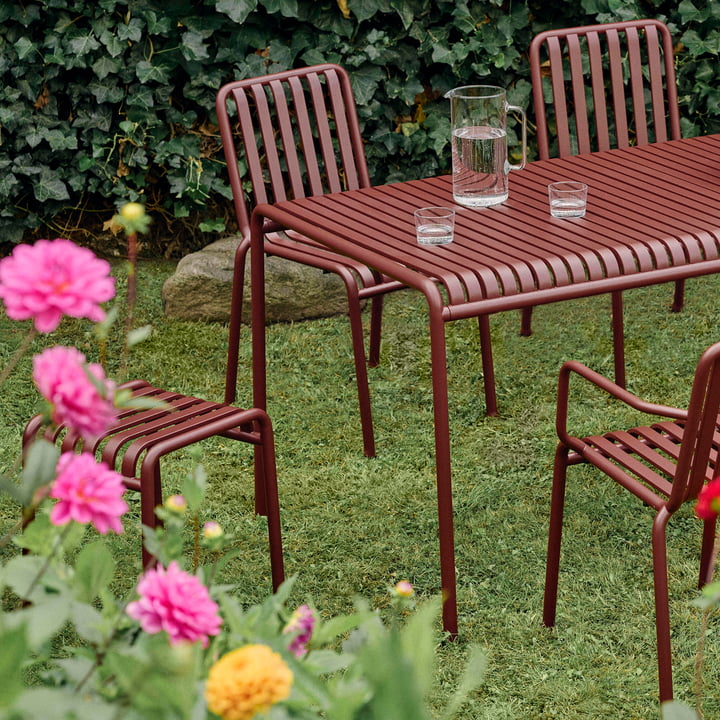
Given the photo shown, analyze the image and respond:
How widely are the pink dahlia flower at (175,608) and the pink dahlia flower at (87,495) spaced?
0.21ft

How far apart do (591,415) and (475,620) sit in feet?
3.75

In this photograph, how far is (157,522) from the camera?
2398 millimetres

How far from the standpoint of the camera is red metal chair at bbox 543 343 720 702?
191cm

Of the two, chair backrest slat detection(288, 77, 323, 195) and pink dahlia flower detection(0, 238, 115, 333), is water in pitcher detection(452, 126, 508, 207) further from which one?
pink dahlia flower detection(0, 238, 115, 333)

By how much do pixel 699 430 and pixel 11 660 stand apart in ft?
4.61

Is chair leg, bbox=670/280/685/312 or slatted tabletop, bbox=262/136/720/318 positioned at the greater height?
slatted tabletop, bbox=262/136/720/318

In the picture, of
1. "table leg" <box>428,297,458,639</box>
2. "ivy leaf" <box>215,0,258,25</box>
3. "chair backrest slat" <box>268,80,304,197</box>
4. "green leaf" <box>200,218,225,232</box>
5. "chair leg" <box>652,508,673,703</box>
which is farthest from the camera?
"green leaf" <box>200,218,225,232</box>

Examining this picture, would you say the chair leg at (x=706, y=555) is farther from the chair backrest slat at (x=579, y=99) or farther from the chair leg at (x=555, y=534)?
the chair backrest slat at (x=579, y=99)

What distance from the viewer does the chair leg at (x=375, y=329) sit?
3.68 meters

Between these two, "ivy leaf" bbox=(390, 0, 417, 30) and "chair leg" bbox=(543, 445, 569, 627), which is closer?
"chair leg" bbox=(543, 445, 569, 627)

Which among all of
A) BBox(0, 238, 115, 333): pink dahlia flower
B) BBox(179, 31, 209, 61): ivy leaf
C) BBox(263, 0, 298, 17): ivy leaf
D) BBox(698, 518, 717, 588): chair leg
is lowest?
BBox(698, 518, 717, 588): chair leg

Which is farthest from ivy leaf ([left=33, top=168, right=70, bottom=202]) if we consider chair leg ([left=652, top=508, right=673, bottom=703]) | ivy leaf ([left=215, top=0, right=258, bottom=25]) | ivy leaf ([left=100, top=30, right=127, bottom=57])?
chair leg ([left=652, top=508, right=673, bottom=703])

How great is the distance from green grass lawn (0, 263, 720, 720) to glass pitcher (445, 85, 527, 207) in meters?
0.84

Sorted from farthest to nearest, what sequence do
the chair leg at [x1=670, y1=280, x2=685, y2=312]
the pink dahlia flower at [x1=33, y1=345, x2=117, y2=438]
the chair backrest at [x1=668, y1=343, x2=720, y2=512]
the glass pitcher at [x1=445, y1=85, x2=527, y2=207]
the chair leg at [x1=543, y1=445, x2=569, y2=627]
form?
the chair leg at [x1=670, y1=280, x2=685, y2=312] < the glass pitcher at [x1=445, y1=85, x2=527, y2=207] < the chair leg at [x1=543, y1=445, x2=569, y2=627] < the chair backrest at [x1=668, y1=343, x2=720, y2=512] < the pink dahlia flower at [x1=33, y1=345, x2=117, y2=438]
